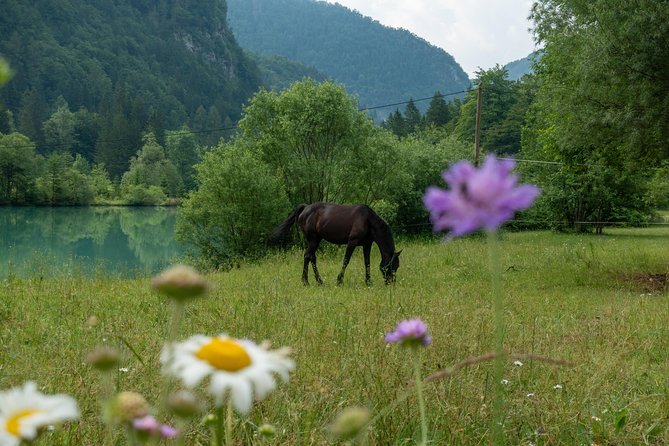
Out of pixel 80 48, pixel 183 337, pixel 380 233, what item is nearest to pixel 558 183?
pixel 380 233

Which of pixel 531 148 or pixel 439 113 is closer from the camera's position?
pixel 531 148

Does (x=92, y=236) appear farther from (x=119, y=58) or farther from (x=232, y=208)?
(x=119, y=58)

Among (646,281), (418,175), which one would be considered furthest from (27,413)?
(418,175)

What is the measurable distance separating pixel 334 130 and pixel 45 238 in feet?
82.8

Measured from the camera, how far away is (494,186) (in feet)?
1.72

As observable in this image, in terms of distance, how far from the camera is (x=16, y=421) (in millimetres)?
593

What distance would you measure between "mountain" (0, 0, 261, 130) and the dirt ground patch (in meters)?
105

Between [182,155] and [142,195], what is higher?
[182,155]

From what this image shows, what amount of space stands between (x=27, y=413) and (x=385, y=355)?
3.09 metres

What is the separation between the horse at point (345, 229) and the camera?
37.2 ft

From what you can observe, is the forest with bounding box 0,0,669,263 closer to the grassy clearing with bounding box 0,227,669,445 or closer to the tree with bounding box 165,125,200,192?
the grassy clearing with bounding box 0,227,669,445

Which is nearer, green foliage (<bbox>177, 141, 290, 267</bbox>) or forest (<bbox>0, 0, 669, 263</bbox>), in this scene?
forest (<bbox>0, 0, 669, 263</bbox>)

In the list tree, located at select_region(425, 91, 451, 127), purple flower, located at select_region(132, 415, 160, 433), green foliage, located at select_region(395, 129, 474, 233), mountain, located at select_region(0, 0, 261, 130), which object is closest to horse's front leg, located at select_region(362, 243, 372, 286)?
purple flower, located at select_region(132, 415, 160, 433)

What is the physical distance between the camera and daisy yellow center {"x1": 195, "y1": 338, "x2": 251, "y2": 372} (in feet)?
2.11
